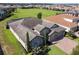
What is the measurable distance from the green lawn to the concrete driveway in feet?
2.82

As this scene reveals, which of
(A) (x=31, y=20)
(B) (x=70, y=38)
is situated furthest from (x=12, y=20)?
(B) (x=70, y=38)

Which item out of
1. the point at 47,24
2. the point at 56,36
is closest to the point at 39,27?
the point at 47,24

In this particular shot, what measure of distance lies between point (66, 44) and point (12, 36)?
1490mm

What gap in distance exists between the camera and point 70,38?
16.9 feet

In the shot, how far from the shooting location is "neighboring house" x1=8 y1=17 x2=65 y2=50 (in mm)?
5012

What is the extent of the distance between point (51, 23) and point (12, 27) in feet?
3.61

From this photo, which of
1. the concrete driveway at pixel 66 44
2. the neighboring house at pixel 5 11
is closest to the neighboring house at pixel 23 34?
the neighboring house at pixel 5 11

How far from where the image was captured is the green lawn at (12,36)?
16.7ft

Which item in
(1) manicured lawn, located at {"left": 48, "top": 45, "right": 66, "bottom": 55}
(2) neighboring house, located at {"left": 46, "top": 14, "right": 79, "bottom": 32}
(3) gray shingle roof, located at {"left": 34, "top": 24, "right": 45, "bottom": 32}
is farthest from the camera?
(2) neighboring house, located at {"left": 46, "top": 14, "right": 79, "bottom": 32}

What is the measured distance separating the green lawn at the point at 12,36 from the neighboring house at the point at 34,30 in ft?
0.37

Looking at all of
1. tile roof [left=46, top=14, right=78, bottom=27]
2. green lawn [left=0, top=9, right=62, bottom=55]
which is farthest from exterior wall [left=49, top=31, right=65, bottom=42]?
green lawn [left=0, top=9, right=62, bottom=55]

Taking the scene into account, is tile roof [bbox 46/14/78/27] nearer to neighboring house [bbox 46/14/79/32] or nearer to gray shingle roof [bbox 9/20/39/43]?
neighboring house [bbox 46/14/79/32]
